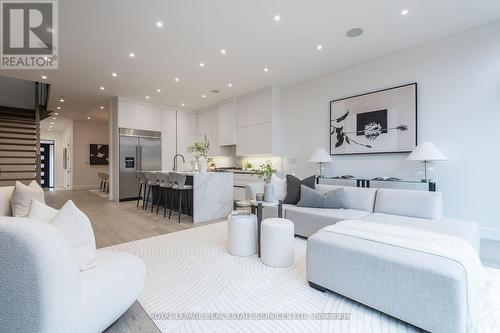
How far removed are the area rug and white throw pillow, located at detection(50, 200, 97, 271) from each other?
67 centimetres

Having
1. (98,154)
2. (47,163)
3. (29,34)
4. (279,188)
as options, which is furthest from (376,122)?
(47,163)

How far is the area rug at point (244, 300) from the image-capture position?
156 cm

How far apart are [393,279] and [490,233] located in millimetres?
3173

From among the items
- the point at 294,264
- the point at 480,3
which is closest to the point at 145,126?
the point at 294,264

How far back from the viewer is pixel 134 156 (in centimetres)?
723

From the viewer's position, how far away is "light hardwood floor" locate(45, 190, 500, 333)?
62.7 inches

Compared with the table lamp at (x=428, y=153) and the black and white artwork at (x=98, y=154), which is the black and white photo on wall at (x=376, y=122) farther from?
the black and white artwork at (x=98, y=154)

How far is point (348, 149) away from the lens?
16.0 feet

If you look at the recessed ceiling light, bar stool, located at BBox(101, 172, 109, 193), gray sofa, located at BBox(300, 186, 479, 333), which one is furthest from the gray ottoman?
bar stool, located at BBox(101, 172, 109, 193)

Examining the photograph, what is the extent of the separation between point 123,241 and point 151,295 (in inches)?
66.7

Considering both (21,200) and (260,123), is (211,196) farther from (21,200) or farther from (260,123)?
(21,200)

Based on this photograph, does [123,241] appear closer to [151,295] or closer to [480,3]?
[151,295]

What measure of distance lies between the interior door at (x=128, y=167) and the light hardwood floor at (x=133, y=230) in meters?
1.05

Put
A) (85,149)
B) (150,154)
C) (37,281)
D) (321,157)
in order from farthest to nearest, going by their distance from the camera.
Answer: (85,149)
(150,154)
(321,157)
(37,281)
